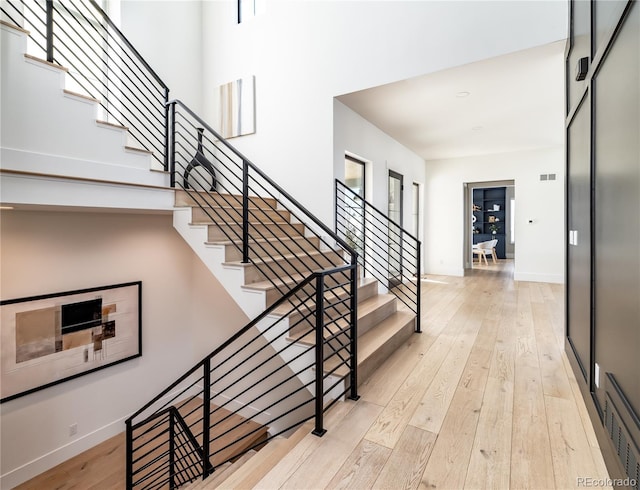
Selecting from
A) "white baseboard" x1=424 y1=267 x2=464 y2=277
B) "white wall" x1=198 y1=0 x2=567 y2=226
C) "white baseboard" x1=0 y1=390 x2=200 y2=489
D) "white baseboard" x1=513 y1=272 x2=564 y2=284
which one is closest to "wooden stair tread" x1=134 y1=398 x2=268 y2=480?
"white baseboard" x1=0 y1=390 x2=200 y2=489

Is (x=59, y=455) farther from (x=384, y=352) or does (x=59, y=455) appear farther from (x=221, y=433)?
(x=384, y=352)

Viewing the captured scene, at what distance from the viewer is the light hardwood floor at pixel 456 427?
154 cm

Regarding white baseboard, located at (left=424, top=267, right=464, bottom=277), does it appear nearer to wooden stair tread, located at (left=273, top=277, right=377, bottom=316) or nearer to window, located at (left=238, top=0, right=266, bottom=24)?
wooden stair tread, located at (left=273, top=277, right=377, bottom=316)

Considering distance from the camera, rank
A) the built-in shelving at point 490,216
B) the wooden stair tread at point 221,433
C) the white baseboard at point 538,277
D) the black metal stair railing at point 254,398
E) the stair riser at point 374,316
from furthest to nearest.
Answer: the built-in shelving at point 490,216 → the white baseboard at point 538,277 → the wooden stair tread at point 221,433 → the stair riser at point 374,316 → the black metal stair railing at point 254,398

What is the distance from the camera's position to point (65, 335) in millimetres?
3416

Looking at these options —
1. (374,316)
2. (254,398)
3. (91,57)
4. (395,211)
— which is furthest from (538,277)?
(91,57)

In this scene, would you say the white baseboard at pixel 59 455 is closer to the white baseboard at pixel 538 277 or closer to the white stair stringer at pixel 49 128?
the white stair stringer at pixel 49 128

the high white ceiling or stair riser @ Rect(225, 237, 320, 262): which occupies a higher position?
the high white ceiling

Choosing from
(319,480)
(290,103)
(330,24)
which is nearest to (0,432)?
(319,480)

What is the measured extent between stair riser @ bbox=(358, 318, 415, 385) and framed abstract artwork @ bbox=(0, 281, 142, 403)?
301 centimetres

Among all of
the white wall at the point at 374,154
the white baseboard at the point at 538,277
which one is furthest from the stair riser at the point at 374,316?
the white baseboard at the point at 538,277

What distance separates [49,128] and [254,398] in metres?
3.32

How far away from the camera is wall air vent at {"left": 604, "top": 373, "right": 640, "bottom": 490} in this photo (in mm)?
1154

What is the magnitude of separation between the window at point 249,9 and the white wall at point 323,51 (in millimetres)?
135
